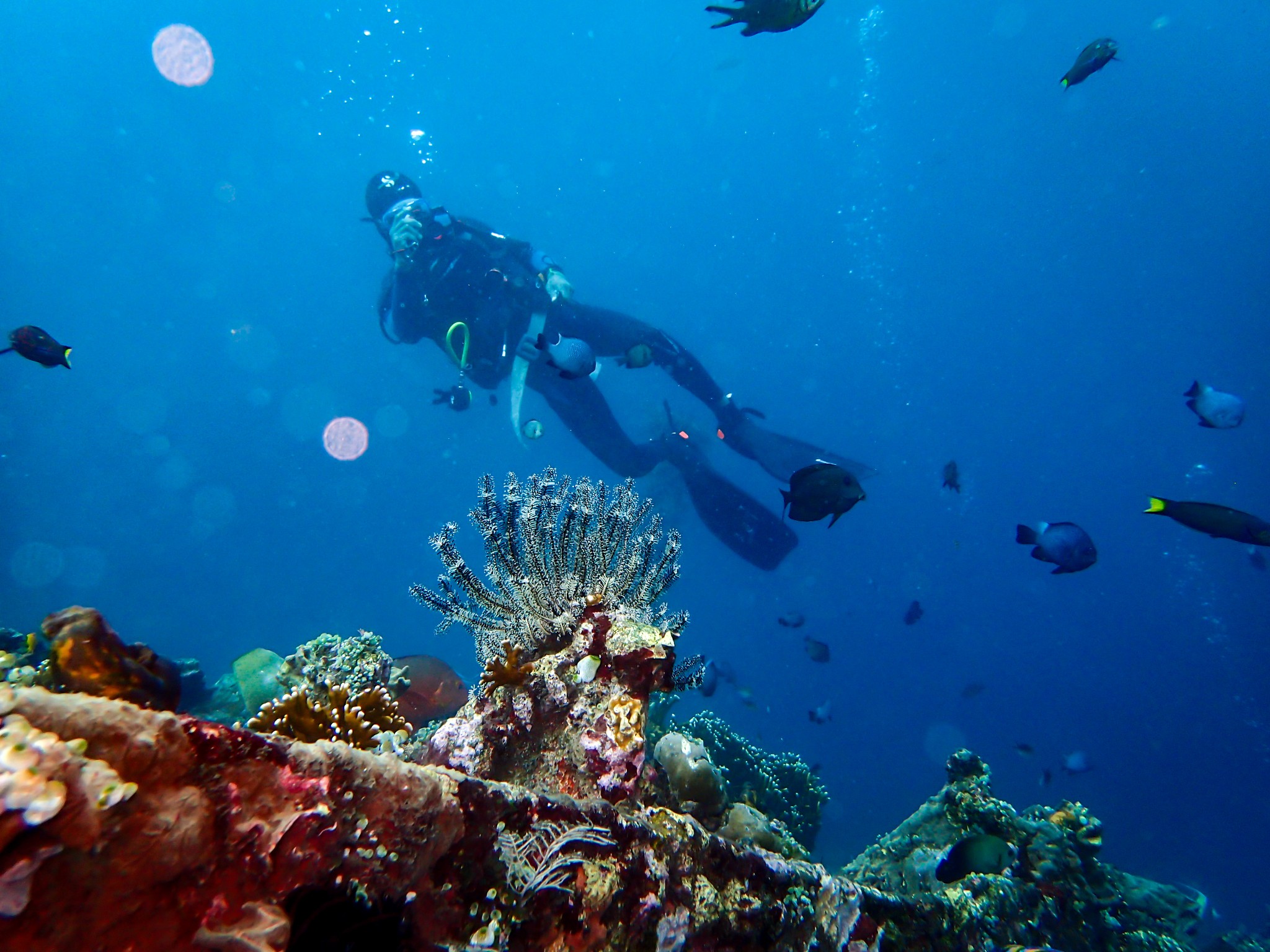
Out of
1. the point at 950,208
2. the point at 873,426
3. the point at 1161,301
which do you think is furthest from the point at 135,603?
the point at 1161,301

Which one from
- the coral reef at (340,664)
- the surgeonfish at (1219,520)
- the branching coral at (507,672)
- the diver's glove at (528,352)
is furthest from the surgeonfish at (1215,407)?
the coral reef at (340,664)

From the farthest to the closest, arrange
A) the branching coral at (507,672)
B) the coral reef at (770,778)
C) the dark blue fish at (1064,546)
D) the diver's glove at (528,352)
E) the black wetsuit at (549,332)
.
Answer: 1. the black wetsuit at (549,332)
2. the diver's glove at (528,352)
3. the coral reef at (770,778)
4. the dark blue fish at (1064,546)
5. the branching coral at (507,672)

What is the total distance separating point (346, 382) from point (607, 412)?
375 ft

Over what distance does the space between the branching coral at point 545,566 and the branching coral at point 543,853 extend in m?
1.20

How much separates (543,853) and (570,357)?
5.94 m

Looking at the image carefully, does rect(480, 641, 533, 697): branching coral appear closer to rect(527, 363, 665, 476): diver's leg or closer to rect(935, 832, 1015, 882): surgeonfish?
rect(935, 832, 1015, 882): surgeonfish

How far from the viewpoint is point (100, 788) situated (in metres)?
0.87

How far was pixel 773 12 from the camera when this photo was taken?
4336 mm

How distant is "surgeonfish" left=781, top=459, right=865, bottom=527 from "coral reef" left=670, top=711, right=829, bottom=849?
416 cm

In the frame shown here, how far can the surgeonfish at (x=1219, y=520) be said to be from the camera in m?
5.18

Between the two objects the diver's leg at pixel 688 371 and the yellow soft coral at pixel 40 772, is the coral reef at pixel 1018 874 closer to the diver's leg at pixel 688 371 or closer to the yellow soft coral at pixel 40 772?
the yellow soft coral at pixel 40 772

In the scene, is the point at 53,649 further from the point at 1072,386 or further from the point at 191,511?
the point at 191,511

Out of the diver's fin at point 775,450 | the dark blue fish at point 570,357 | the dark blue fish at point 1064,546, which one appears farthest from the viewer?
the diver's fin at point 775,450

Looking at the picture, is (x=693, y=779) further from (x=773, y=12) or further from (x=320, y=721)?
(x=773, y=12)
